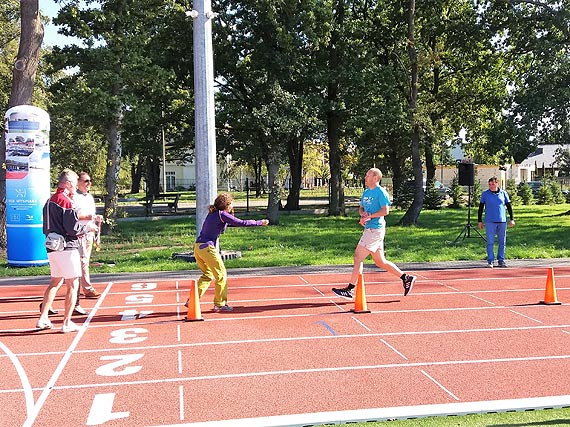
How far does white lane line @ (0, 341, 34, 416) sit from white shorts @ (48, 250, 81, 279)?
1.11 m

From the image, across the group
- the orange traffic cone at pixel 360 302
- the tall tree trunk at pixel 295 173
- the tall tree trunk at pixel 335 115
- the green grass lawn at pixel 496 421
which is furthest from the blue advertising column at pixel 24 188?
the tall tree trunk at pixel 295 173

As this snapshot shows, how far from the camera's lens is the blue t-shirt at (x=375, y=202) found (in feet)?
32.4

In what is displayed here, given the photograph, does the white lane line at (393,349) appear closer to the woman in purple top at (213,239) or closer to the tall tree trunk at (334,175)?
the woman in purple top at (213,239)

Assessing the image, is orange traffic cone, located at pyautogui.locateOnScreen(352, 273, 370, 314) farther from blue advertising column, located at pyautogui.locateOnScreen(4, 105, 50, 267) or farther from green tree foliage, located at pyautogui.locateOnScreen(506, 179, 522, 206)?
green tree foliage, located at pyautogui.locateOnScreen(506, 179, 522, 206)

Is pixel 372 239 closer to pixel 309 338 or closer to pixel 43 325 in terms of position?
A: pixel 309 338

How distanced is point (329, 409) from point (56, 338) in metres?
4.28

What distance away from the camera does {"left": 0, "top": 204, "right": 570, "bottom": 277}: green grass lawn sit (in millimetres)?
15500

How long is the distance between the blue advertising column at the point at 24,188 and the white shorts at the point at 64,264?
7.25 meters

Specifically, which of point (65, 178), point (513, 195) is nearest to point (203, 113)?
point (65, 178)

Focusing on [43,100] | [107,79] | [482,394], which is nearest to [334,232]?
[107,79]

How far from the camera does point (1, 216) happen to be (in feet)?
57.9

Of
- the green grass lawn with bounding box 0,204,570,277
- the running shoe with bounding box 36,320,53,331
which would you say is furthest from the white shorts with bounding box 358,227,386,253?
the green grass lawn with bounding box 0,204,570,277

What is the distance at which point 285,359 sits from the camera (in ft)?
22.7

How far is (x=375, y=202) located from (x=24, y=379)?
19.0 feet
